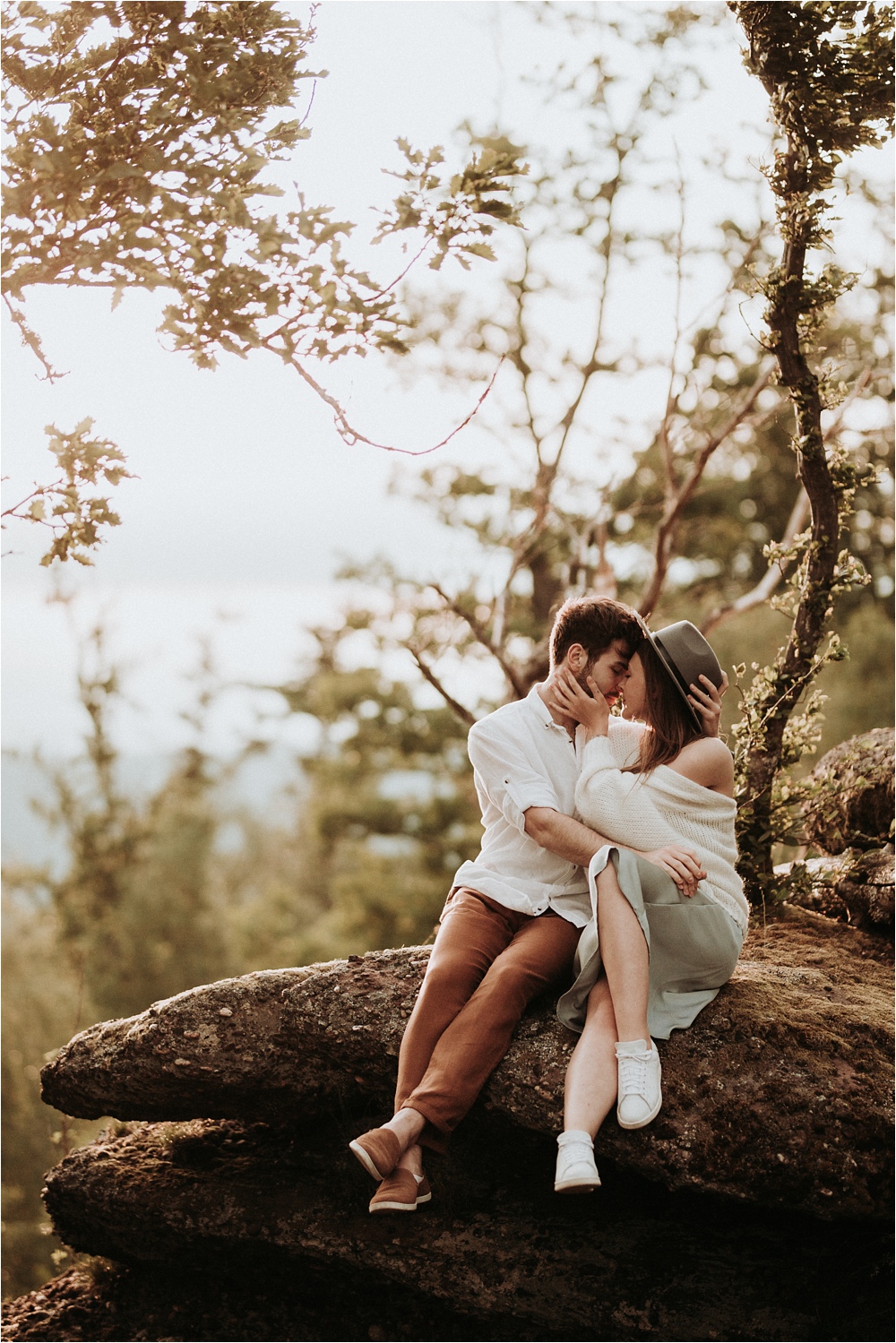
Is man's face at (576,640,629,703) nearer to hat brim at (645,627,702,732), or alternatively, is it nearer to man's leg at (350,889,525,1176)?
hat brim at (645,627,702,732)

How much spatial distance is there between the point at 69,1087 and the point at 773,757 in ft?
11.8

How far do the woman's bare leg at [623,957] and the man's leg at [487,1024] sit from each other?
11.9 inches

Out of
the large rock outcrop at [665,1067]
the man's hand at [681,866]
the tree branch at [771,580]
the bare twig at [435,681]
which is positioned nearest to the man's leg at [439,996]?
the large rock outcrop at [665,1067]

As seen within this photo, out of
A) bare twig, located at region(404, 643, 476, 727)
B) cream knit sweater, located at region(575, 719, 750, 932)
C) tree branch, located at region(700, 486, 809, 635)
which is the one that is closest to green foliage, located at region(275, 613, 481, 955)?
tree branch, located at region(700, 486, 809, 635)

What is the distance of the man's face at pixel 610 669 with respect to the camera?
3.92 m

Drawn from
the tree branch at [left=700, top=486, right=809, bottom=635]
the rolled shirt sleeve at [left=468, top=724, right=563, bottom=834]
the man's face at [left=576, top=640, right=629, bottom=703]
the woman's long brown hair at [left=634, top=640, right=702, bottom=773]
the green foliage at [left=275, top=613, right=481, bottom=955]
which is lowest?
the green foliage at [left=275, top=613, right=481, bottom=955]

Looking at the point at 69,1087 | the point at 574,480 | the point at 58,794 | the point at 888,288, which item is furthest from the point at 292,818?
the point at 69,1087

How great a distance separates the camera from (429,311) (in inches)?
463

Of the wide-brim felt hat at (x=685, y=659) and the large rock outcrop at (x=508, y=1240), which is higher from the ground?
the wide-brim felt hat at (x=685, y=659)

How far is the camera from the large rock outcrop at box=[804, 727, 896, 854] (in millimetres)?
5227

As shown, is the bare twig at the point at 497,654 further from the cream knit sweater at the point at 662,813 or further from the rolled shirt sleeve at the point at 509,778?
the cream knit sweater at the point at 662,813

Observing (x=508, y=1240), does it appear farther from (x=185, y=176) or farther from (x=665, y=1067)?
(x=185, y=176)

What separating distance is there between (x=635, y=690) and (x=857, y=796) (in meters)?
2.10

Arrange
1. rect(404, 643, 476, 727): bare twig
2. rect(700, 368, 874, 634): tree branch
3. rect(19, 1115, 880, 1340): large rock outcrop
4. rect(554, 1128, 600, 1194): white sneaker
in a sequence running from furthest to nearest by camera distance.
Answer: 1. rect(700, 368, 874, 634): tree branch
2. rect(404, 643, 476, 727): bare twig
3. rect(19, 1115, 880, 1340): large rock outcrop
4. rect(554, 1128, 600, 1194): white sneaker
